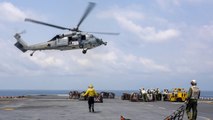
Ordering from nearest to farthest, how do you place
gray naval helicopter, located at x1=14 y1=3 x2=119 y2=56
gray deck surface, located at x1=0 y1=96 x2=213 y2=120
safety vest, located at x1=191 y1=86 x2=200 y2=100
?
safety vest, located at x1=191 y1=86 x2=200 y2=100 < gray deck surface, located at x1=0 y1=96 x2=213 y2=120 < gray naval helicopter, located at x1=14 y1=3 x2=119 y2=56

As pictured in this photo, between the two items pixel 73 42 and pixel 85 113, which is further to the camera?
pixel 73 42

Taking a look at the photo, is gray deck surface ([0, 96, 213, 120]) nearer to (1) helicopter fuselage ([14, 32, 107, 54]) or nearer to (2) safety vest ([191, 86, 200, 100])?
(2) safety vest ([191, 86, 200, 100])

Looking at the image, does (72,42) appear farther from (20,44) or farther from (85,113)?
(85,113)

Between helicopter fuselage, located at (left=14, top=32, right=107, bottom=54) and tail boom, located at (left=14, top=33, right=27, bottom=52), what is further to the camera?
tail boom, located at (left=14, top=33, right=27, bottom=52)

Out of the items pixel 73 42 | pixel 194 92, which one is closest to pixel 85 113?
pixel 194 92

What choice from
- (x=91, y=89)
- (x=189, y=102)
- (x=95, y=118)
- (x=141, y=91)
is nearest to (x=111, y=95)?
(x=141, y=91)

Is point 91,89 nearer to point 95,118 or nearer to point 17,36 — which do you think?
point 95,118

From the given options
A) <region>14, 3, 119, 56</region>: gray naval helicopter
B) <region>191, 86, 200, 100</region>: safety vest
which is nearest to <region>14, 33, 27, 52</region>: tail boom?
<region>14, 3, 119, 56</region>: gray naval helicopter

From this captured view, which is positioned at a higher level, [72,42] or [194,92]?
[72,42]

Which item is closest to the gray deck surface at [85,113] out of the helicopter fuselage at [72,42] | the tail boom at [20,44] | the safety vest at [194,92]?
the safety vest at [194,92]

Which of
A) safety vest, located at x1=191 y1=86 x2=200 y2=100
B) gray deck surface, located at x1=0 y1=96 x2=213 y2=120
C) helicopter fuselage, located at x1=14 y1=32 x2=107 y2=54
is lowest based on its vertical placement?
gray deck surface, located at x1=0 y1=96 x2=213 y2=120

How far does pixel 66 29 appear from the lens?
5000 centimetres

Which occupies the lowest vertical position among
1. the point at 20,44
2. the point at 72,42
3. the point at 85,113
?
the point at 85,113

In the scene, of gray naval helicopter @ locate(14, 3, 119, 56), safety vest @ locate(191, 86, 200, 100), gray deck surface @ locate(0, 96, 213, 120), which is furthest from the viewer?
gray naval helicopter @ locate(14, 3, 119, 56)
